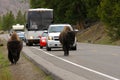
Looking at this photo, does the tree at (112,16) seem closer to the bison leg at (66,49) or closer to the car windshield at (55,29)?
the car windshield at (55,29)

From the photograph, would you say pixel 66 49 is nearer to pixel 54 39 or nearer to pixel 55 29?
pixel 54 39

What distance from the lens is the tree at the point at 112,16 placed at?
171 ft

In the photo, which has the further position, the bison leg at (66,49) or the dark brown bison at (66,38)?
the dark brown bison at (66,38)

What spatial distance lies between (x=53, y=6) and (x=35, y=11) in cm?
3118

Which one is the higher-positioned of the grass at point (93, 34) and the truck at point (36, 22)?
the truck at point (36, 22)

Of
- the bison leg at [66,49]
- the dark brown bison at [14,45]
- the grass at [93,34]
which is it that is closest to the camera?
the dark brown bison at [14,45]

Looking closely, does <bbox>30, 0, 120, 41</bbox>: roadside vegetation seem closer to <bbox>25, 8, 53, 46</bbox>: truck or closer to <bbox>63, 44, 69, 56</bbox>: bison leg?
<bbox>25, 8, 53, 46</bbox>: truck

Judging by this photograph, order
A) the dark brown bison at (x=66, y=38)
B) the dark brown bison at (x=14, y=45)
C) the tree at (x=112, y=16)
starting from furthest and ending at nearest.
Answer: the tree at (x=112, y=16), the dark brown bison at (x=66, y=38), the dark brown bison at (x=14, y=45)

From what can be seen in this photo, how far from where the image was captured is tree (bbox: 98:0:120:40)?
52219 millimetres

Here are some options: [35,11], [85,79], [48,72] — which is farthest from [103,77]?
[35,11]

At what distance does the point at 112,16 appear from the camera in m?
52.6

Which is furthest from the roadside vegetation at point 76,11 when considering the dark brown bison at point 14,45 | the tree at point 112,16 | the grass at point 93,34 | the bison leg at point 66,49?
the dark brown bison at point 14,45

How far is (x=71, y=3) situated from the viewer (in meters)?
77.2

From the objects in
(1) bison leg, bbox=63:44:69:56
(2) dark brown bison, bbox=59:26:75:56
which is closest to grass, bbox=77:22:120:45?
(2) dark brown bison, bbox=59:26:75:56
